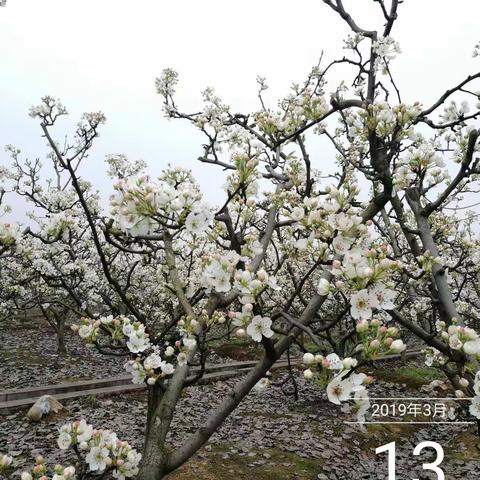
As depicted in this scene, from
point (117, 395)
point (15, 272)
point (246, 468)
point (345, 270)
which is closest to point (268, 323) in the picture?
point (345, 270)

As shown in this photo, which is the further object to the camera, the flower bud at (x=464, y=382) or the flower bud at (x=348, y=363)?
the flower bud at (x=464, y=382)

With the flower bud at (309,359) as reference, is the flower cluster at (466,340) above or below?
above

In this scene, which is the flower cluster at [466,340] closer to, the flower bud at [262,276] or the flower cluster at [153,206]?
the flower bud at [262,276]

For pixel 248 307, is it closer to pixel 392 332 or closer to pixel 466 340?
pixel 392 332

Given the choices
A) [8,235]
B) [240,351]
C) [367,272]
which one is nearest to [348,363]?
[367,272]

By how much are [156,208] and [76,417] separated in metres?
7.13

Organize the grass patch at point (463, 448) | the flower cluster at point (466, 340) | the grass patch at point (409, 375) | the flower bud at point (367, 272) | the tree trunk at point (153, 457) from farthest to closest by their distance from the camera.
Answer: the grass patch at point (409, 375) < the grass patch at point (463, 448) < the tree trunk at point (153, 457) < the flower cluster at point (466, 340) < the flower bud at point (367, 272)

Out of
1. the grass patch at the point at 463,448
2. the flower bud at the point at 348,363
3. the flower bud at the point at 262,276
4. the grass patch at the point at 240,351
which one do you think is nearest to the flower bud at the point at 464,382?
the flower bud at the point at 348,363

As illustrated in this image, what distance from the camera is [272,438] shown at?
7957mm

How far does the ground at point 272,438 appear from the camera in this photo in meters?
6.60

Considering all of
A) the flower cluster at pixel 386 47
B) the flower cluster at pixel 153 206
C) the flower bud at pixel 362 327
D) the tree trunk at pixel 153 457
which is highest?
the flower cluster at pixel 386 47

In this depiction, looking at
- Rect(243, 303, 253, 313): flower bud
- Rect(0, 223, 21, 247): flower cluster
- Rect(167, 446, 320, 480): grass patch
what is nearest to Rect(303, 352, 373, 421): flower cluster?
Rect(243, 303, 253, 313): flower bud

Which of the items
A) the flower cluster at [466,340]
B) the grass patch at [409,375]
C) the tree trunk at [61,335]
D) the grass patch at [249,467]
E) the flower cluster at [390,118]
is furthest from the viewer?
the tree trunk at [61,335]

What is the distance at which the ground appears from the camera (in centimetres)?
660
